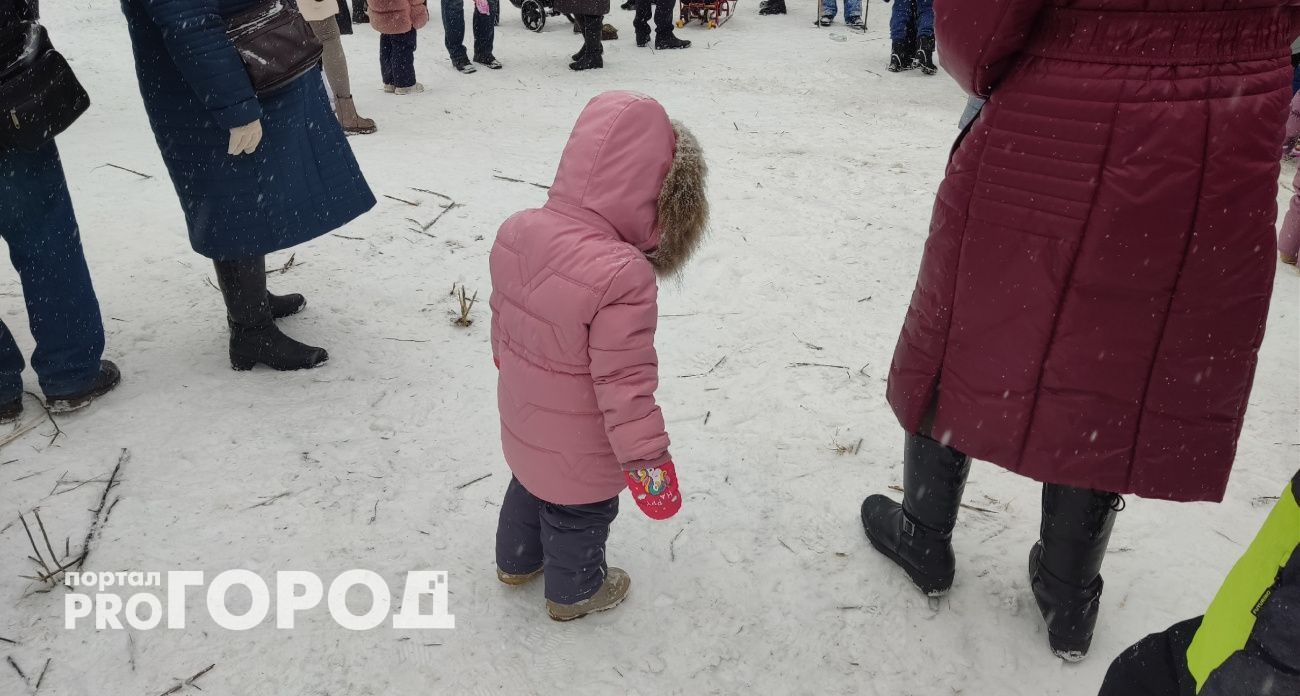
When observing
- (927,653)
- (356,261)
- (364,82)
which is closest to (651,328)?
(927,653)

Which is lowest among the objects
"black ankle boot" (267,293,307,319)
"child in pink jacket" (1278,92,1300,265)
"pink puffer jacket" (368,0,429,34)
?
"black ankle boot" (267,293,307,319)

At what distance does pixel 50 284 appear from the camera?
3.02 metres

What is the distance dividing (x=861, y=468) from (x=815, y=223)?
2221 millimetres

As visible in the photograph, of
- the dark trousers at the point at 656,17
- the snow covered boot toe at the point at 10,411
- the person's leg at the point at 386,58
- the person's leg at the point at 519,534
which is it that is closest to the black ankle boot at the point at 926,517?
the person's leg at the point at 519,534

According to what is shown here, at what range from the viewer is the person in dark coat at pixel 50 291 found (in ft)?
9.41

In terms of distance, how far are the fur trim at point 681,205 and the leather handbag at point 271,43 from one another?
1.64 meters

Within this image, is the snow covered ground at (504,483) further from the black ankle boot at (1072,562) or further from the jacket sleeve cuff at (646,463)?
the jacket sleeve cuff at (646,463)

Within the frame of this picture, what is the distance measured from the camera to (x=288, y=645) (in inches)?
89.4

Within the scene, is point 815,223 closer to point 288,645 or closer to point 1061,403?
point 1061,403

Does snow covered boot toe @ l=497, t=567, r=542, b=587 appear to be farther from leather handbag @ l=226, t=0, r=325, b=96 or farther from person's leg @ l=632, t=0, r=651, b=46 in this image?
person's leg @ l=632, t=0, r=651, b=46

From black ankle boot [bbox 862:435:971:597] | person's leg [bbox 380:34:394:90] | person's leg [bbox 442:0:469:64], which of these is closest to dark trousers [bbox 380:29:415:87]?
person's leg [bbox 380:34:394:90]

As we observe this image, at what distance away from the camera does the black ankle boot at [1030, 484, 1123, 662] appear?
212cm

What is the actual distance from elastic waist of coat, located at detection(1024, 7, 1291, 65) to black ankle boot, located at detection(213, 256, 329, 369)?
9.39ft

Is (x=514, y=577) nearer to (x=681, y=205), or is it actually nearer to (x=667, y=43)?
(x=681, y=205)
